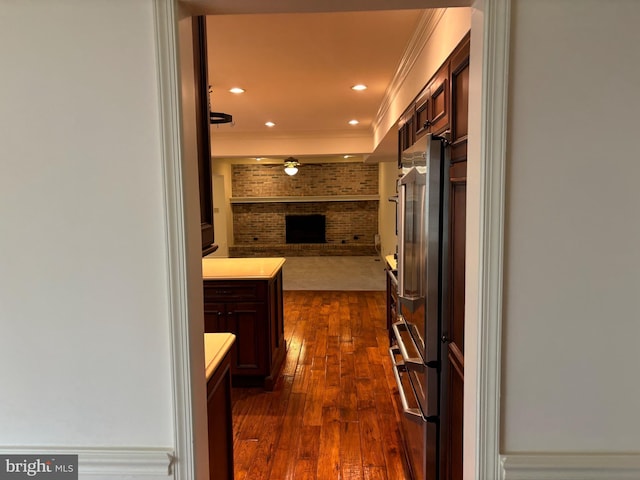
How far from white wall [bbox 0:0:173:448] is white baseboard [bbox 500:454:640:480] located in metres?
0.95

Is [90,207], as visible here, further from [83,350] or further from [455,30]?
[455,30]

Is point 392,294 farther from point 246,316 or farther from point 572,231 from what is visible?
point 572,231

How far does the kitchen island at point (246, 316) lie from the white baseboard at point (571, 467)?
2.29 m

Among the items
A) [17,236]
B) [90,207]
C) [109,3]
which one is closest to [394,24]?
[109,3]

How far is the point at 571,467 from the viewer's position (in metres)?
1.17

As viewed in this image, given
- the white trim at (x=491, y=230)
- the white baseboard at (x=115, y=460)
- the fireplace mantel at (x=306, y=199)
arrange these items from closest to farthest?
the white trim at (x=491, y=230), the white baseboard at (x=115, y=460), the fireplace mantel at (x=306, y=199)

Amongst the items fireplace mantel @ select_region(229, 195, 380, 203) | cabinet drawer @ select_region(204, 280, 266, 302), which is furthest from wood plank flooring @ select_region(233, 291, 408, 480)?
fireplace mantel @ select_region(229, 195, 380, 203)

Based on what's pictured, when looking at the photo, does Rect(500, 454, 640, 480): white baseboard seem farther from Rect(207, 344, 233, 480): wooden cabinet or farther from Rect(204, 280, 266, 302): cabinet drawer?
Rect(204, 280, 266, 302): cabinet drawer

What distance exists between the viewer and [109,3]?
1104 mm

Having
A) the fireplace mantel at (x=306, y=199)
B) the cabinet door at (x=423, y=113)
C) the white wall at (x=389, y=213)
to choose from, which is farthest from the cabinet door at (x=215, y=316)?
the fireplace mantel at (x=306, y=199)

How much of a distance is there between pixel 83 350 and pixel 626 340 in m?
1.48

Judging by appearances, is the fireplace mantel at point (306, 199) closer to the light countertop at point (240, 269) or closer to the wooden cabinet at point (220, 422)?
the light countertop at point (240, 269)

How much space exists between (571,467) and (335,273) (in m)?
7.26

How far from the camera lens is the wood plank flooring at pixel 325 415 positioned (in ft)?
7.70
